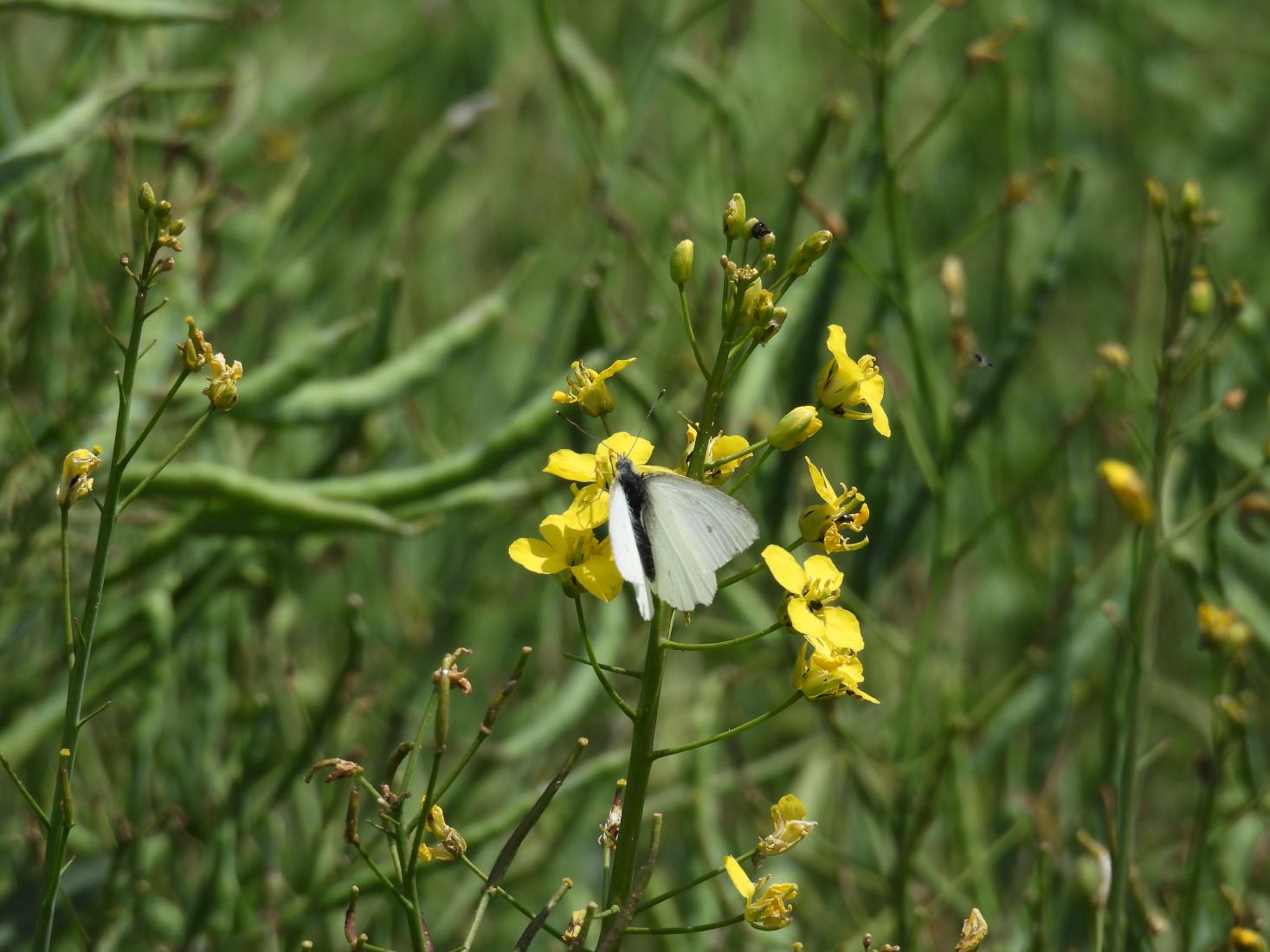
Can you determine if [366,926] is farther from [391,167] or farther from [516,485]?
[391,167]

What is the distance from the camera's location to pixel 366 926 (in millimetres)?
1959

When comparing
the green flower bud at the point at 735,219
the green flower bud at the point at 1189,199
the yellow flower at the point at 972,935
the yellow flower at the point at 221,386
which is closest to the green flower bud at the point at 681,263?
the green flower bud at the point at 735,219

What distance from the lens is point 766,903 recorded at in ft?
3.77

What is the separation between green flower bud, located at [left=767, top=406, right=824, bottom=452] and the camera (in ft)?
3.83

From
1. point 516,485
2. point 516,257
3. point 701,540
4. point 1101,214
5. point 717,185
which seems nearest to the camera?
point 701,540

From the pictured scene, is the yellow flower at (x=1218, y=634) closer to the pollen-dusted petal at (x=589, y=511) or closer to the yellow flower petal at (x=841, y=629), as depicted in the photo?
the yellow flower petal at (x=841, y=629)

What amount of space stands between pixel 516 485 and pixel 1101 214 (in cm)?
211

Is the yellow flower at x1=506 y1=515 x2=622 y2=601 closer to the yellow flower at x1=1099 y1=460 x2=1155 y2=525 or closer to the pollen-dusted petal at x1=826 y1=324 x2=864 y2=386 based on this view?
the pollen-dusted petal at x1=826 y1=324 x2=864 y2=386

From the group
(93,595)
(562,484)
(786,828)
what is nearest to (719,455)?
(786,828)

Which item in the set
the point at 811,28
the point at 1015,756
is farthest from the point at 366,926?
the point at 811,28

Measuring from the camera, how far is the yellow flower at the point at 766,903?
1135mm

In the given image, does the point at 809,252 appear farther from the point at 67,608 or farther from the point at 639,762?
the point at 67,608

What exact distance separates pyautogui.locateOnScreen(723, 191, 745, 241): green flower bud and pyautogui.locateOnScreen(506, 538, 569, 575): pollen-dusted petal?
300 mm

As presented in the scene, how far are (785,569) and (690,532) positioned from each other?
84mm
